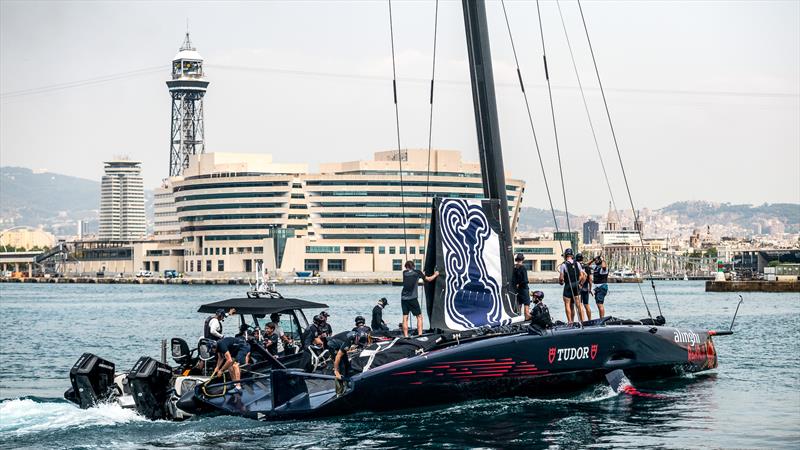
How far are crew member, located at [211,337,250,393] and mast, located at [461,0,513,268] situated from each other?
4.94 meters

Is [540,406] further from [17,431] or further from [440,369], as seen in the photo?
[17,431]

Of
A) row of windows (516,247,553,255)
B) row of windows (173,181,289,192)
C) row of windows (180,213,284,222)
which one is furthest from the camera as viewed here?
row of windows (516,247,553,255)

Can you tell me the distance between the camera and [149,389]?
1928 centimetres

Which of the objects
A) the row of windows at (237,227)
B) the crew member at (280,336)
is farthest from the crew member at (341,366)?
the row of windows at (237,227)

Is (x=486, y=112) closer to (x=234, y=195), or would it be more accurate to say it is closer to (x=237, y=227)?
(x=237, y=227)

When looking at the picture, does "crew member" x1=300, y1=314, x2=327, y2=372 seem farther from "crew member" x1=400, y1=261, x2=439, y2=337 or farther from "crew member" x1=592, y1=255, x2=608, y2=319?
"crew member" x1=592, y1=255, x2=608, y2=319

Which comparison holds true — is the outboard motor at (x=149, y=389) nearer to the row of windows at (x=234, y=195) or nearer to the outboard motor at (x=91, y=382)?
the outboard motor at (x=91, y=382)

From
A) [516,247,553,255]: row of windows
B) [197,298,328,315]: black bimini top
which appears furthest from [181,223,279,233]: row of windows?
[197,298,328,315]: black bimini top

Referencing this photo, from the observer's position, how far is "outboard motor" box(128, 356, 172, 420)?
63.1 ft

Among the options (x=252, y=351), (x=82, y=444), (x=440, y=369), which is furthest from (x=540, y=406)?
(x=82, y=444)

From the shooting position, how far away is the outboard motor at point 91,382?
19828 millimetres

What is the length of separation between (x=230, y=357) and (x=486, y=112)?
6390 millimetres

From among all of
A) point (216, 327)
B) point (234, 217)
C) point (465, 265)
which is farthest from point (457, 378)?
point (234, 217)

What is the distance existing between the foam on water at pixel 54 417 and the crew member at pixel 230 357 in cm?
159
